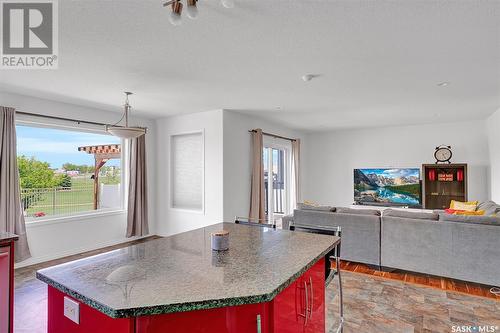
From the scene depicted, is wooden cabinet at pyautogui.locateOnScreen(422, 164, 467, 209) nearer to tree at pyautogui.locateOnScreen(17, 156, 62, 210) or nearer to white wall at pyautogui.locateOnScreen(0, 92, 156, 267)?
white wall at pyautogui.locateOnScreen(0, 92, 156, 267)

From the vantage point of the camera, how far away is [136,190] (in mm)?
5262

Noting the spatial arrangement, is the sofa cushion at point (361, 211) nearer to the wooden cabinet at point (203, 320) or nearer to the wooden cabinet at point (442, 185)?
the wooden cabinet at point (203, 320)

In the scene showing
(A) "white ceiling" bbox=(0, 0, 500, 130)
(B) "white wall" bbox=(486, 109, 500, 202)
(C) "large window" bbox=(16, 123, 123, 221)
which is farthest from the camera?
(B) "white wall" bbox=(486, 109, 500, 202)

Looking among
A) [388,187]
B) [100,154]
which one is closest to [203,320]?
[100,154]

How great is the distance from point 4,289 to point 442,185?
7394 mm

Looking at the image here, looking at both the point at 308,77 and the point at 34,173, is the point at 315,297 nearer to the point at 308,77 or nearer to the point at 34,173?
the point at 308,77

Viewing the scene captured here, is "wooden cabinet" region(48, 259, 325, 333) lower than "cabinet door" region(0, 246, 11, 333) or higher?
higher

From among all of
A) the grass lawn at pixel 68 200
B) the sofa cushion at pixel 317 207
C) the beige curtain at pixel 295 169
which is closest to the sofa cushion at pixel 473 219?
the sofa cushion at pixel 317 207

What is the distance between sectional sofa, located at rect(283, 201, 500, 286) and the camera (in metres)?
3.16

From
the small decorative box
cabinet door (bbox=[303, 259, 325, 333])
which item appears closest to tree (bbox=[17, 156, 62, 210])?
the small decorative box

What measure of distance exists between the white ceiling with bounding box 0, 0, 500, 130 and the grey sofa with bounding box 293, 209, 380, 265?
173 cm

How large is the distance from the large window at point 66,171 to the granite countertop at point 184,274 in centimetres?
354

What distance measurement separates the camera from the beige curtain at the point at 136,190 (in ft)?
17.1

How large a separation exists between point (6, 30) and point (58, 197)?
10.3ft
